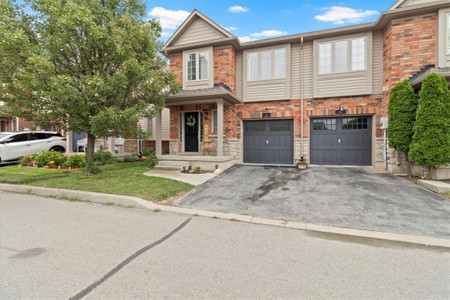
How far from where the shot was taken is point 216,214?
4.99 m

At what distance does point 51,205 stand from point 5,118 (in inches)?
707

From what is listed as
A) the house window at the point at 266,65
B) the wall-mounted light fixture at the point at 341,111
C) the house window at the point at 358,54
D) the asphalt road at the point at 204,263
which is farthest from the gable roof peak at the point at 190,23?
the asphalt road at the point at 204,263

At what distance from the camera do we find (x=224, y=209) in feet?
17.5

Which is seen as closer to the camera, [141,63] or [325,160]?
[141,63]

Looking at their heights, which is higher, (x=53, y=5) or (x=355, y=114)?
(x=53, y=5)

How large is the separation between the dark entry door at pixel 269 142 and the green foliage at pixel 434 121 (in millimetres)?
4826

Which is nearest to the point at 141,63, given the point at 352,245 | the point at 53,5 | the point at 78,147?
the point at 53,5

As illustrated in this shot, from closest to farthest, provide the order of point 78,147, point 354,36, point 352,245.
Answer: point 352,245
point 354,36
point 78,147

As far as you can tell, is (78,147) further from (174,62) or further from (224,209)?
(224,209)

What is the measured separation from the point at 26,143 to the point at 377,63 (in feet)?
56.7

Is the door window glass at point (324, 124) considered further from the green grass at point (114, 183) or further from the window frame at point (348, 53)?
the green grass at point (114, 183)

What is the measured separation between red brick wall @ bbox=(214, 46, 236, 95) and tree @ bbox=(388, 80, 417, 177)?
6.55 metres

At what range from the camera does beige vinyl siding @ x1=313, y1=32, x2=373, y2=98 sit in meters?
9.73

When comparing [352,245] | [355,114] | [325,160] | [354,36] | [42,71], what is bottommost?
[352,245]
